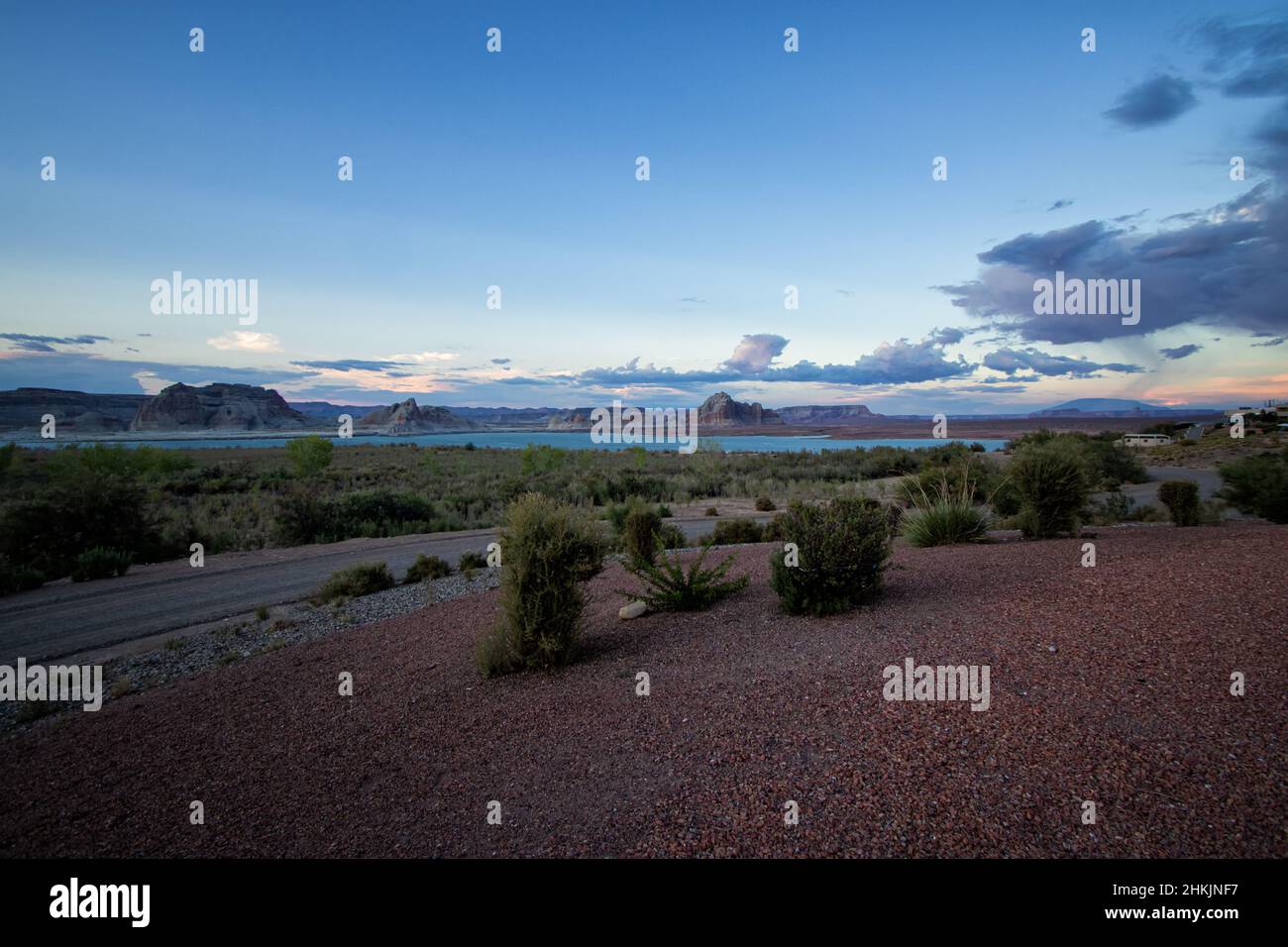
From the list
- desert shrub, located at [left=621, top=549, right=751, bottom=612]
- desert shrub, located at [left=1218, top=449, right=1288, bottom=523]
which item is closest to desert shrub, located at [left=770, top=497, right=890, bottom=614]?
desert shrub, located at [left=621, top=549, right=751, bottom=612]

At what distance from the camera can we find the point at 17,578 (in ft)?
46.0

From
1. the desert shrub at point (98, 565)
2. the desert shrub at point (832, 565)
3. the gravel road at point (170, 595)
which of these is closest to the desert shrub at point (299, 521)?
the gravel road at point (170, 595)

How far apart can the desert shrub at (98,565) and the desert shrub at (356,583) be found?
650 cm

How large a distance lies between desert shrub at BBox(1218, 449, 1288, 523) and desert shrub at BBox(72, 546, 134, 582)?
25.2 metres

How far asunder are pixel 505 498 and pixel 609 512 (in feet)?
34.9

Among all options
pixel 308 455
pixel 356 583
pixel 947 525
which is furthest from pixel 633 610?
pixel 308 455

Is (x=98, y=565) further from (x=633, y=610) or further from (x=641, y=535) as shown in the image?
(x=633, y=610)

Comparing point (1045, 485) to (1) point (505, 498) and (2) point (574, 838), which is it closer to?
(2) point (574, 838)

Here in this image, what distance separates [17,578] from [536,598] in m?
14.7

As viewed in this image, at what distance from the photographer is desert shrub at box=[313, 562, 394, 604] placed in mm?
12534

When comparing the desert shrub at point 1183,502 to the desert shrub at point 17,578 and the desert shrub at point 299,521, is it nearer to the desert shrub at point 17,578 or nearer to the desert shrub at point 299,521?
the desert shrub at point 299,521
